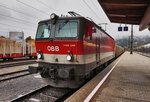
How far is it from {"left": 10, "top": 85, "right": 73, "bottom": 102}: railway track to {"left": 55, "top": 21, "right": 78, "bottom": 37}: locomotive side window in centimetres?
260

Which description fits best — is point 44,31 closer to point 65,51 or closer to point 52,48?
point 52,48

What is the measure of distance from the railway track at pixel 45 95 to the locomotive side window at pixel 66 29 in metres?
2.60

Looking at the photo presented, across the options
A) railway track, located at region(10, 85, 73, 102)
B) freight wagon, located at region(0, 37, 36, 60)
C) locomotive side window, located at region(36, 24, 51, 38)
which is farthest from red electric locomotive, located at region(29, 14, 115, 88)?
freight wagon, located at region(0, 37, 36, 60)

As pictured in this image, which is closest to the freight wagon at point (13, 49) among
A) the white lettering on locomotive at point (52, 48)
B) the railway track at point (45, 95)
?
the railway track at point (45, 95)

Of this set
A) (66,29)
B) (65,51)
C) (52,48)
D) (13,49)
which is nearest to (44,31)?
(52,48)

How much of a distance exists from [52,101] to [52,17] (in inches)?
141

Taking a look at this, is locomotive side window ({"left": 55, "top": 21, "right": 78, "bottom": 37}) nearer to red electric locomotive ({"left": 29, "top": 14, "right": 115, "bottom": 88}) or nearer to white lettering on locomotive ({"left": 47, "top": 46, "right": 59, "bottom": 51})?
red electric locomotive ({"left": 29, "top": 14, "right": 115, "bottom": 88})

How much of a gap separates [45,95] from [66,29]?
9.85 ft

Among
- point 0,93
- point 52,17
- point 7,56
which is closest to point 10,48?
point 7,56

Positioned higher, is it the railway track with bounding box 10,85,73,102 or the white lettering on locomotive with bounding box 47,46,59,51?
the white lettering on locomotive with bounding box 47,46,59,51

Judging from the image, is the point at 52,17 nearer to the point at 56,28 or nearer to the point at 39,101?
the point at 56,28

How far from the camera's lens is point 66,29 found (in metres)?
5.45

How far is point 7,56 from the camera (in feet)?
55.8

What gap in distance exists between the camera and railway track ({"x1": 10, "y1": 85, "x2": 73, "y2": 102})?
4.91m
